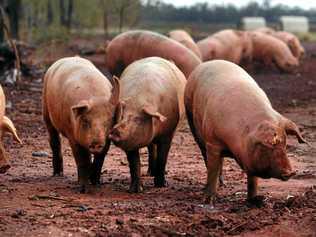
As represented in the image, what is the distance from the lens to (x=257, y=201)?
845cm

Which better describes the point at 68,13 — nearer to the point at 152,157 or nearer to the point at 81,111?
the point at 152,157

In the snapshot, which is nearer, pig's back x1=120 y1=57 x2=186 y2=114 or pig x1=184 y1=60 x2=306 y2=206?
pig x1=184 y1=60 x2=306 y2=206

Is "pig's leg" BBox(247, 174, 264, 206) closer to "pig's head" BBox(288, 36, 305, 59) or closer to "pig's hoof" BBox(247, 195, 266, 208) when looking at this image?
"pig's hoof" BBox(247, 195, 266, 208)

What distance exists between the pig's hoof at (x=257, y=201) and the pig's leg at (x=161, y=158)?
1.62m

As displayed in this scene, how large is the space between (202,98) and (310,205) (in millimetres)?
1738

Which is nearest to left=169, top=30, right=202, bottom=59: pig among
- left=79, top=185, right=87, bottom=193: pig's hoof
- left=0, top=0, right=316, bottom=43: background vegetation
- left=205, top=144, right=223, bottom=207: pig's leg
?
left=0, top=0, right=316, bottom=43: background vegetation

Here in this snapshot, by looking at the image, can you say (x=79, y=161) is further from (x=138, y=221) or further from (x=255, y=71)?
(x=255, y=71)

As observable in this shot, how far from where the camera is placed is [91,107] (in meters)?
8.70

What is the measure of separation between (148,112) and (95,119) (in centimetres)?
62

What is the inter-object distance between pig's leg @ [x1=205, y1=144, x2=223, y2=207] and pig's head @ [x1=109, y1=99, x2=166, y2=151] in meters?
0.72

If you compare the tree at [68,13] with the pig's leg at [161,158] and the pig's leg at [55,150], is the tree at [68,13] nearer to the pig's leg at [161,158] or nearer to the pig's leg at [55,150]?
the pig's leg at [55,150]

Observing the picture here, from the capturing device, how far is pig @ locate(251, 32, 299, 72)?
1111 inches

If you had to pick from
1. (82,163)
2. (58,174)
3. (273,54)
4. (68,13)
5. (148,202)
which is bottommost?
(68,13)

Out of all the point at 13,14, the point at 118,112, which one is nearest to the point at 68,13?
the point at 13,14
